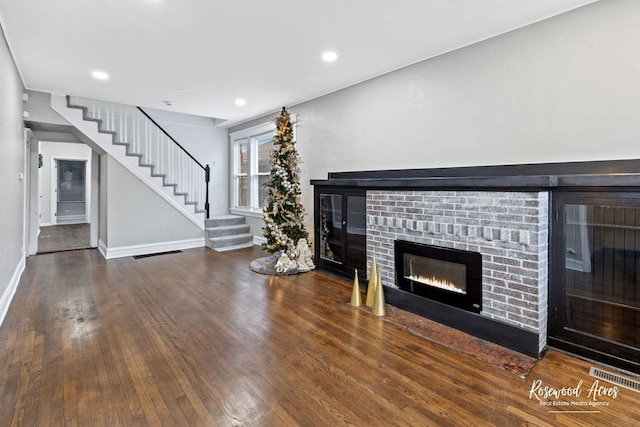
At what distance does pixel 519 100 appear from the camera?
3039 mm

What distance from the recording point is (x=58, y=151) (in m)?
10.4

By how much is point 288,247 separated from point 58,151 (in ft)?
31.8

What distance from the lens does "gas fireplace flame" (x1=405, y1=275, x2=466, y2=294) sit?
3094 millimetres

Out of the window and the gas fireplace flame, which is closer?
the gas fireplace flame

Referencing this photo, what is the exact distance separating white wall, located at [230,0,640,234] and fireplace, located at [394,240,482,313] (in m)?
1.02

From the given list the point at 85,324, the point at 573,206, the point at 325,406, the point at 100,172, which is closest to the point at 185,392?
the point at 325,406

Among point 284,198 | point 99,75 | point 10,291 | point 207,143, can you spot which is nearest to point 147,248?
point 10,291

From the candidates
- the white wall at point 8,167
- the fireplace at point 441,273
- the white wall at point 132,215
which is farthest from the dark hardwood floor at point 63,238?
the fireplace at point 441,273

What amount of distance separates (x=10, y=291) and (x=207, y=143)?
15.9 feet

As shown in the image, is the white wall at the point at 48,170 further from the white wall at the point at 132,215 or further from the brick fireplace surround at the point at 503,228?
the brick fireplace surround at the point at 503,228

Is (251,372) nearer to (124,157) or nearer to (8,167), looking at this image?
(8,167)

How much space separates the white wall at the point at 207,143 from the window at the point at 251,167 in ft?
0.93

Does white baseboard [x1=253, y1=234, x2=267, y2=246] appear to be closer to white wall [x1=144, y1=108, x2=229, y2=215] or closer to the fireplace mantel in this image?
white wall [x1=144, y1=108, x2=229, y2=215]
